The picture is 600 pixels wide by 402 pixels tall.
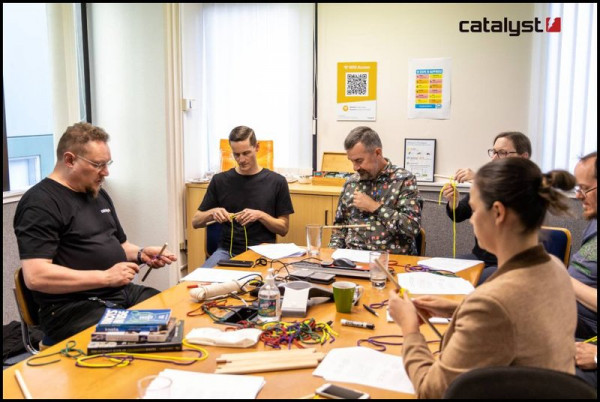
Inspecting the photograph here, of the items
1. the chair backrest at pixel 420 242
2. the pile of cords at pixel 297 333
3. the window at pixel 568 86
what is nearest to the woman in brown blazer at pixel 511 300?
the pile of cords at pixel 297 333

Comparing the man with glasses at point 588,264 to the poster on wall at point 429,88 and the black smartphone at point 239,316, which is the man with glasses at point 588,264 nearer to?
the black smartphone at point 239,316

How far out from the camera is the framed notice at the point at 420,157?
13.9 ft

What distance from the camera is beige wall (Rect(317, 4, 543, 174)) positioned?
13.3ft

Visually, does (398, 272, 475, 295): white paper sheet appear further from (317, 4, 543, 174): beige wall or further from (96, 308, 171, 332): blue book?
(317, 4, 543, 174): beige wall

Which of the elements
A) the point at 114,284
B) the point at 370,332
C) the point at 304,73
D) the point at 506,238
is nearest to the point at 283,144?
the point at 304,73

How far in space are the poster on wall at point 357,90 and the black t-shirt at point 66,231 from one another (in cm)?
232

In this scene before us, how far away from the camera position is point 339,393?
1.36m

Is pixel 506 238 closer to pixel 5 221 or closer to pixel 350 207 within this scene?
pixel 350 207

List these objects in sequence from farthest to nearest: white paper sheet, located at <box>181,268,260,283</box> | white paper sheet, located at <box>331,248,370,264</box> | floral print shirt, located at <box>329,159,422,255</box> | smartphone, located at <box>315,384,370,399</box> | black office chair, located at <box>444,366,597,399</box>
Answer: floral print shirt, located at <box>329,159,422,255</box>
white paper sheet, located at <box>331,248,370,264</box>
white paper sheet, located at <box>181,268,260,283</box>
smartphone, located at <box>315,384,370,399</box>
black office chair, located at <box>444,366,597,399</box>

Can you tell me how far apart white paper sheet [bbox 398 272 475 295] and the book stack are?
3.41ft

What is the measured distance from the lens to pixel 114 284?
2.30m

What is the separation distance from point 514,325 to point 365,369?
0.46m

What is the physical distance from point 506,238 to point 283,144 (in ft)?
11.1

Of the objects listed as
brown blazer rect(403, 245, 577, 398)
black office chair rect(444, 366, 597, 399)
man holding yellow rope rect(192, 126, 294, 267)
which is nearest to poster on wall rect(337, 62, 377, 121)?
man holding yellow rope rect(192, 126, 294, 267)
